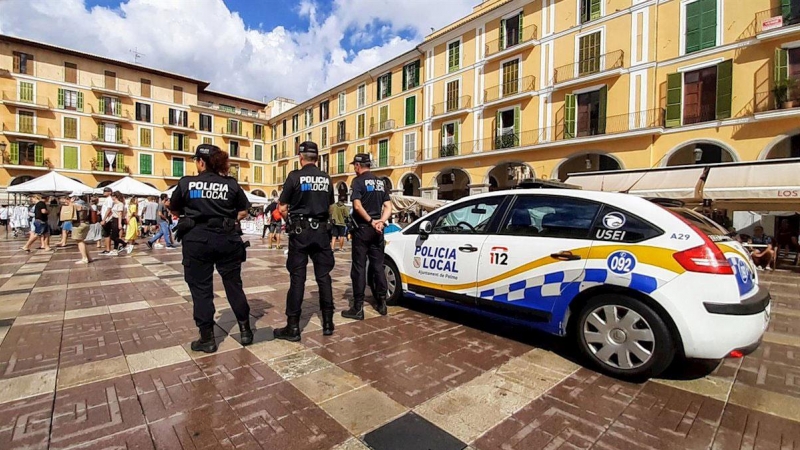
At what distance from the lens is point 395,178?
2928 centimetres

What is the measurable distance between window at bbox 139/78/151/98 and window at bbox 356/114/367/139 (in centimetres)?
2278

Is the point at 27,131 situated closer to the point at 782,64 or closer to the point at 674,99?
the point at 674,99

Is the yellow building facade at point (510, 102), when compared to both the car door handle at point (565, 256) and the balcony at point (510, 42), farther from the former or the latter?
the car door handle at point (565, 256)

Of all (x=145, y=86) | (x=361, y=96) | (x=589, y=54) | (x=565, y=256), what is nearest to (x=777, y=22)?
(x=589, y=54)

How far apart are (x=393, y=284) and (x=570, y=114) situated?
17898mm

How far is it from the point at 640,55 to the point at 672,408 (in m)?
19.4

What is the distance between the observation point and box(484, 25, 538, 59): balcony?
68.8 ft

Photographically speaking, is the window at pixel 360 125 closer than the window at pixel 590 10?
No

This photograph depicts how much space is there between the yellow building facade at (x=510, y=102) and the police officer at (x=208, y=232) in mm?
17107

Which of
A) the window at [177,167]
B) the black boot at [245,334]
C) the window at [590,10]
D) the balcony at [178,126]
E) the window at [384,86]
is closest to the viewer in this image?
the black boot at [245,334]

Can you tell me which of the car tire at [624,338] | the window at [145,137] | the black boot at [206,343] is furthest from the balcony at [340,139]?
the car tire at [624,338]

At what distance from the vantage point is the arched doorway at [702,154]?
1604 centimetres

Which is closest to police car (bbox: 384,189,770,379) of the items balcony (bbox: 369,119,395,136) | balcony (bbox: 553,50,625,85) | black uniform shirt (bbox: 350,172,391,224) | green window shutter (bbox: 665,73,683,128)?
black uniform shirt (bbox: 350,172,391,224)

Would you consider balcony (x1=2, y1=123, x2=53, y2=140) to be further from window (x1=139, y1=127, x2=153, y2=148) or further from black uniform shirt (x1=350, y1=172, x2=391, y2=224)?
black uniform shirt (x1=350, y1=172, x2=391, y2=224)
